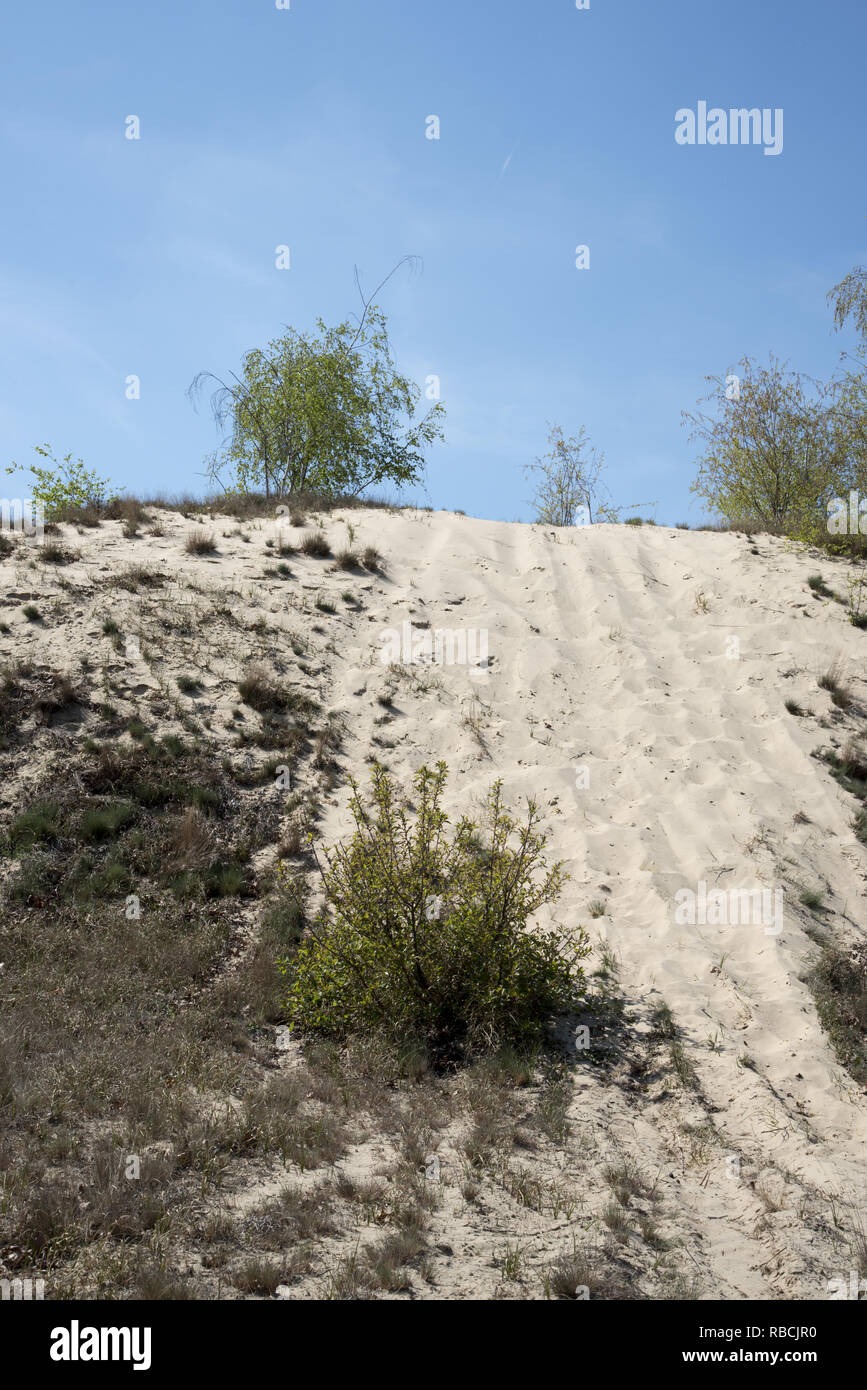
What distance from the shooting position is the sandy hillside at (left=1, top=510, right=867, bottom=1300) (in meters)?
Answer: 5.01

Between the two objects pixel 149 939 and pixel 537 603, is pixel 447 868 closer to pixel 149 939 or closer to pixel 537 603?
pixel 149 939

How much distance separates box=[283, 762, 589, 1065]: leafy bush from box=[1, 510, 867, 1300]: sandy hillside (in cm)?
53

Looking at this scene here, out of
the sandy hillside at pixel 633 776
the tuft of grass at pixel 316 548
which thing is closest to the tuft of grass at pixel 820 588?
the sandy hillside at pixel 633 776

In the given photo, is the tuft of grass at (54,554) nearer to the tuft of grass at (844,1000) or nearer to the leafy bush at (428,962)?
the leafy bush at (428,962)

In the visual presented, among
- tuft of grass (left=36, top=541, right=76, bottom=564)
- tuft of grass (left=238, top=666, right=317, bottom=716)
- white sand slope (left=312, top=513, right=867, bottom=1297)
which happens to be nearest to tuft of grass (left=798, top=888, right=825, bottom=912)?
white sand slope (left=312, top=513, right=867, bottom=1297)

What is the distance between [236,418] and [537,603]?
16.4 m

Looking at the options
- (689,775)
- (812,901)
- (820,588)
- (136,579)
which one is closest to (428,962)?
(812,901)

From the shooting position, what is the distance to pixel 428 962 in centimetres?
692

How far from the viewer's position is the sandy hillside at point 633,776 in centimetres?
501

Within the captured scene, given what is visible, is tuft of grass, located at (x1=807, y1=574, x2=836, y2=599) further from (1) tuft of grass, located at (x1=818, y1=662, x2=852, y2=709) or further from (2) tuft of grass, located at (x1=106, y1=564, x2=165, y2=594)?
(2) tuft of grass, located at (x1=106, y1=564, x2=165, y2=594)

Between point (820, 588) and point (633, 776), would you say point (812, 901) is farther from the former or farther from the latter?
point (820, 588)

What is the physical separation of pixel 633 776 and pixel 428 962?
13.7 feet

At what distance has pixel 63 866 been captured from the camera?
8.82m

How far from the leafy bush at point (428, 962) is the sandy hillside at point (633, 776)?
1.75 feet
